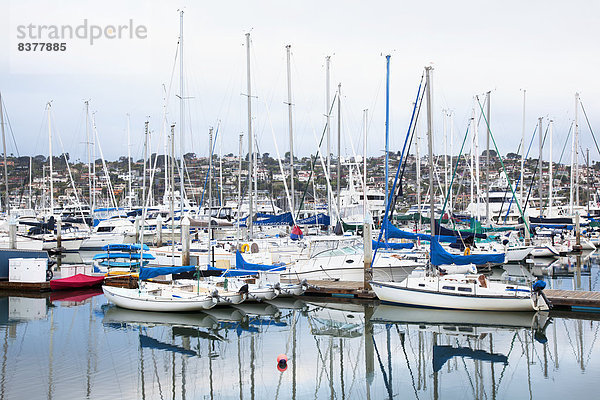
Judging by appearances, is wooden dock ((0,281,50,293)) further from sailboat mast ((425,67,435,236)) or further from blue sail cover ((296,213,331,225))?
sailboat mast ((425,67,435,236))

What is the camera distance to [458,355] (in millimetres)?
17578

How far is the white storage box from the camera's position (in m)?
28.2

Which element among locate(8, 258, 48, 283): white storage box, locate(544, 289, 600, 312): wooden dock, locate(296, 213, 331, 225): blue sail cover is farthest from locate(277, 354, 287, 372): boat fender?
locate(296, 213, 331, 225): blue sail cover

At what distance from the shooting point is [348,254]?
28.5 metres

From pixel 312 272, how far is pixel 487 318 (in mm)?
9356

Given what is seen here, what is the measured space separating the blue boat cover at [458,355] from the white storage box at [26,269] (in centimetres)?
2040

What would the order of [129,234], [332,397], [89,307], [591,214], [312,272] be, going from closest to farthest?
[332,397], [89,307], [312,272], [129,234], [591,214]

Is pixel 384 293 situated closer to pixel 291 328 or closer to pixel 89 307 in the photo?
pixel 291 328

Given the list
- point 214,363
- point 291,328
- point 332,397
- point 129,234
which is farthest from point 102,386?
point 129,234

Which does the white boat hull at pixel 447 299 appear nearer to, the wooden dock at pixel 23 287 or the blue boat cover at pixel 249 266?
the blue boat cover at pixel 249 266

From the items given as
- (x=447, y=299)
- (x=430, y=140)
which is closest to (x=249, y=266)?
(x=447, y=299)

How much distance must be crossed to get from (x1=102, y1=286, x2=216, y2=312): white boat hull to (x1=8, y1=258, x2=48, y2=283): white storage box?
20.4ft

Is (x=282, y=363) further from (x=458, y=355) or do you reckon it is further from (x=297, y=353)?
(x=458, y=355)

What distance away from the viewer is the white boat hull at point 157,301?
22578 mm
